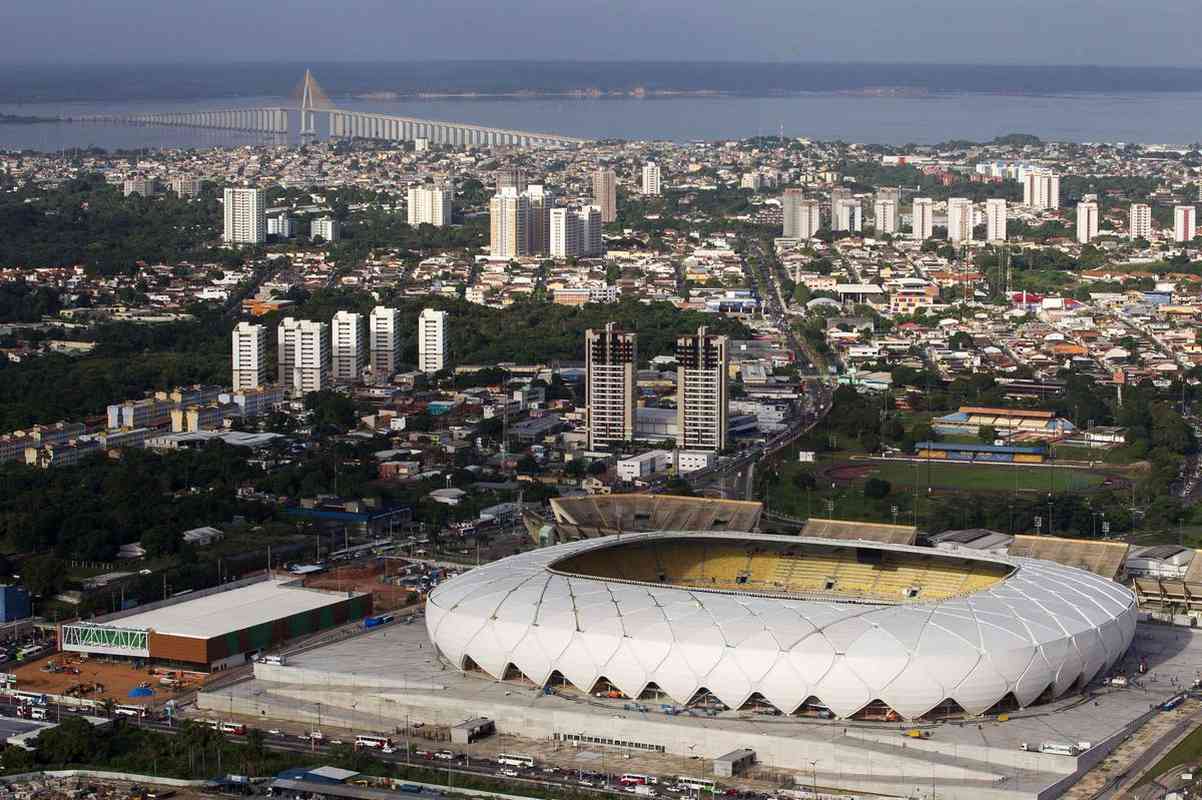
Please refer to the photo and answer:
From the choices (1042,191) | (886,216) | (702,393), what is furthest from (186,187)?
(702,393)

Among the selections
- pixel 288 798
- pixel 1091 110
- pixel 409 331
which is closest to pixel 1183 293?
pixel 409 331

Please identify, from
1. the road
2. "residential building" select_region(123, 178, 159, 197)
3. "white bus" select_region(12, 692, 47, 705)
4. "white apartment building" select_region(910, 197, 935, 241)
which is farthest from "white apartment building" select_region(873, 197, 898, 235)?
the road

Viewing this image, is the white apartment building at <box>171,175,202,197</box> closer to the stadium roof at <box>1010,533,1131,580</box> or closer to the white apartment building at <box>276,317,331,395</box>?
the white apartment building at <box>276,317,331,395</box>

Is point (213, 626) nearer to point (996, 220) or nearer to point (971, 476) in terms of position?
point (971, 476)

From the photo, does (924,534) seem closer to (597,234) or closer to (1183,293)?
(1183,293)

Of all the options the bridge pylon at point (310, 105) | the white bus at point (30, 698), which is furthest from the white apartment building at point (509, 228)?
the bridge pylon at point (310, 105)

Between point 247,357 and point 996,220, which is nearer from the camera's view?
point 247,357
